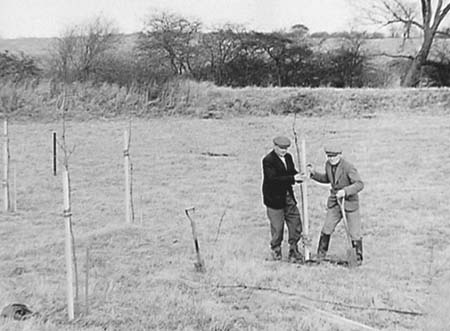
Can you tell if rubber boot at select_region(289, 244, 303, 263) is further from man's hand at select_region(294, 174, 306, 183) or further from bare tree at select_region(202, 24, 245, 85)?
bare tree at select_region(202, 24, 245, 85)

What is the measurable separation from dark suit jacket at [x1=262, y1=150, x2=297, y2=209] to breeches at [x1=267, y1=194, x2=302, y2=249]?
0.22 ft

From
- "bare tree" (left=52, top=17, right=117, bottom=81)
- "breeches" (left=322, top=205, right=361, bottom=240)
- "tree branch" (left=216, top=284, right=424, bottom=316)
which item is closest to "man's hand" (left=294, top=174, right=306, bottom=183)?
"breeches" (left=322, top=205, right=361, bottom=240)

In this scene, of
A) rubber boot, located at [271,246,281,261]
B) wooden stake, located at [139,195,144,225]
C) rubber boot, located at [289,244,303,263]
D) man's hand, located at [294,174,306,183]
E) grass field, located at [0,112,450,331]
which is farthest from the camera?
wooden stake, located at [139,195,144,225]

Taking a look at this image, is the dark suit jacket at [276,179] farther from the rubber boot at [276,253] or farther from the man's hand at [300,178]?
the rubber boot at [276,253]

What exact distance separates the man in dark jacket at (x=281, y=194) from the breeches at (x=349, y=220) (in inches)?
12.4

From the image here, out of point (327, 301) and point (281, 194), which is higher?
point (281, 194)

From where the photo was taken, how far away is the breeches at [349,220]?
7.81 m

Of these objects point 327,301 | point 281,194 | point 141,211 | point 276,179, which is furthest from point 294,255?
point 141,211

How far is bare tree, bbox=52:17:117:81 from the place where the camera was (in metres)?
26.3

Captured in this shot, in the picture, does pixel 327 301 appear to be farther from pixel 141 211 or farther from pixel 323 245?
pixel 141 211

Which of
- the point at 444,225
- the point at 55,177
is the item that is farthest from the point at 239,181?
the point at 444,225

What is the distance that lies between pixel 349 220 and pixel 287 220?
656 mm

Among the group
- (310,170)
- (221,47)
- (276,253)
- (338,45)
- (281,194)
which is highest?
(338,45)

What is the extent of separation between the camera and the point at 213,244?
8.82 meters
